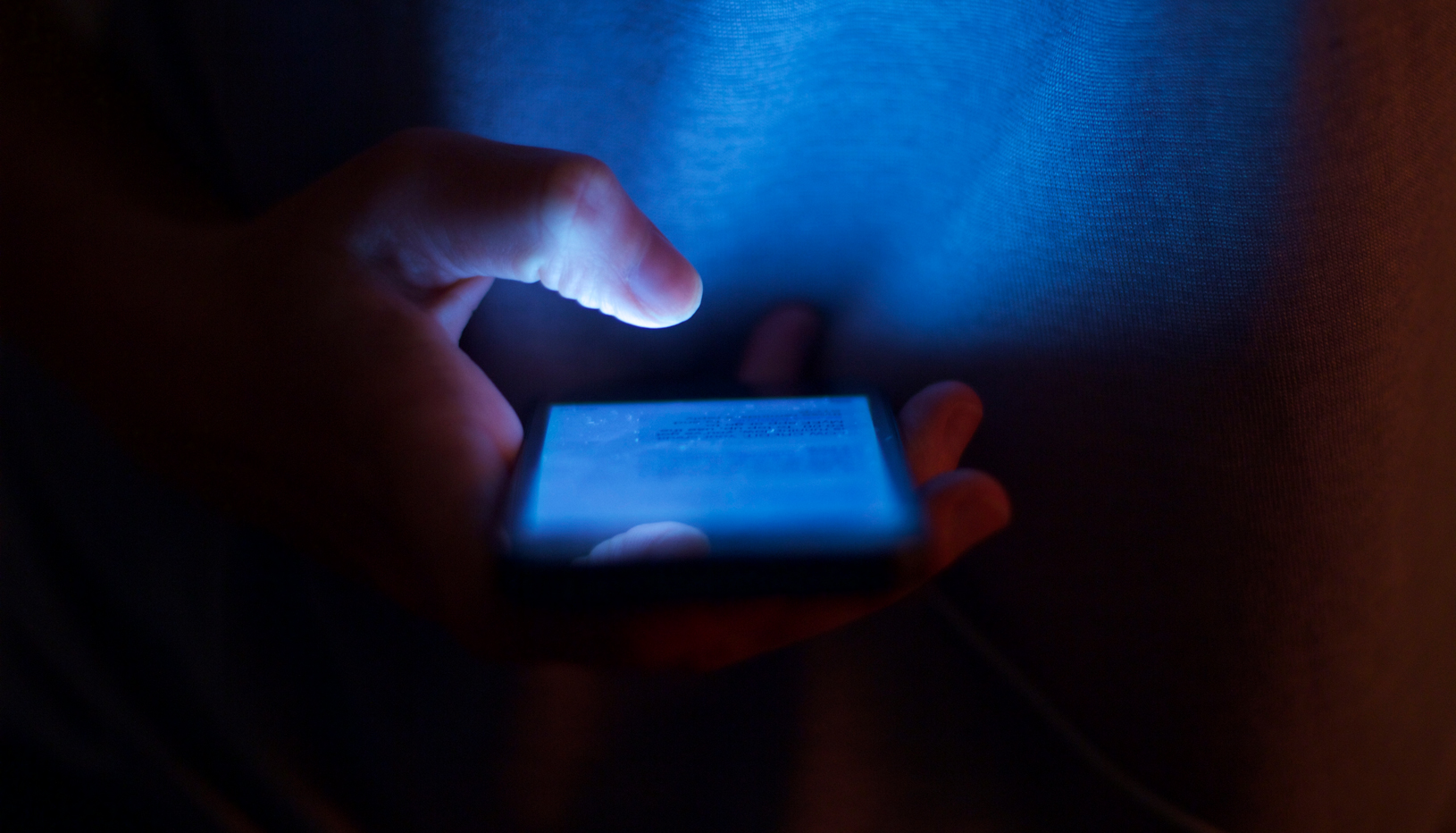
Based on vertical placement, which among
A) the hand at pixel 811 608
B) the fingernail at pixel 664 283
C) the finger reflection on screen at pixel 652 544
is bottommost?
the hand at pixel 811 608

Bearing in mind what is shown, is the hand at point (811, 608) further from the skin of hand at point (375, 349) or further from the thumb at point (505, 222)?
the thumb at point (505, 222)

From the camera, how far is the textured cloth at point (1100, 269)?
1.27 feet

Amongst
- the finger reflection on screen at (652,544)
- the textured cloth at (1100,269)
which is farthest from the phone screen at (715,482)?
the textured cloth at (1100,269)

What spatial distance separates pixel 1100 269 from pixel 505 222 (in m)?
0.37

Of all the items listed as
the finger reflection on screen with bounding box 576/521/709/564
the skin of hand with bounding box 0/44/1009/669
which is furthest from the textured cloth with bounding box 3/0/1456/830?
the finger reflection on screen with bounding box 576/521/709/564

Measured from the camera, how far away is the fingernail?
433mm

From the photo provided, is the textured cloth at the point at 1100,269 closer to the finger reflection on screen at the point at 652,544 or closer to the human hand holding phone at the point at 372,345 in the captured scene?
the human hand holding phone at the point at 372,345

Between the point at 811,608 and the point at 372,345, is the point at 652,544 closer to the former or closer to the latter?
the point at 811,608

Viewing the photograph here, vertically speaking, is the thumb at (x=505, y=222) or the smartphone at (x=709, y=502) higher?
the thumb at (x=505, y=222)

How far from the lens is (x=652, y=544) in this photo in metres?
0.34

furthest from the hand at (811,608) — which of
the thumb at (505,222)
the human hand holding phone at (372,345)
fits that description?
the thumb at (505,222)

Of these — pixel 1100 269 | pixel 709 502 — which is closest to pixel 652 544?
pixel 709 502

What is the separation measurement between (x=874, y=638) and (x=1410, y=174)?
45 cm

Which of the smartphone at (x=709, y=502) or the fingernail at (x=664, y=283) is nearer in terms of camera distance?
the smartphone at (x=709, y=502)
